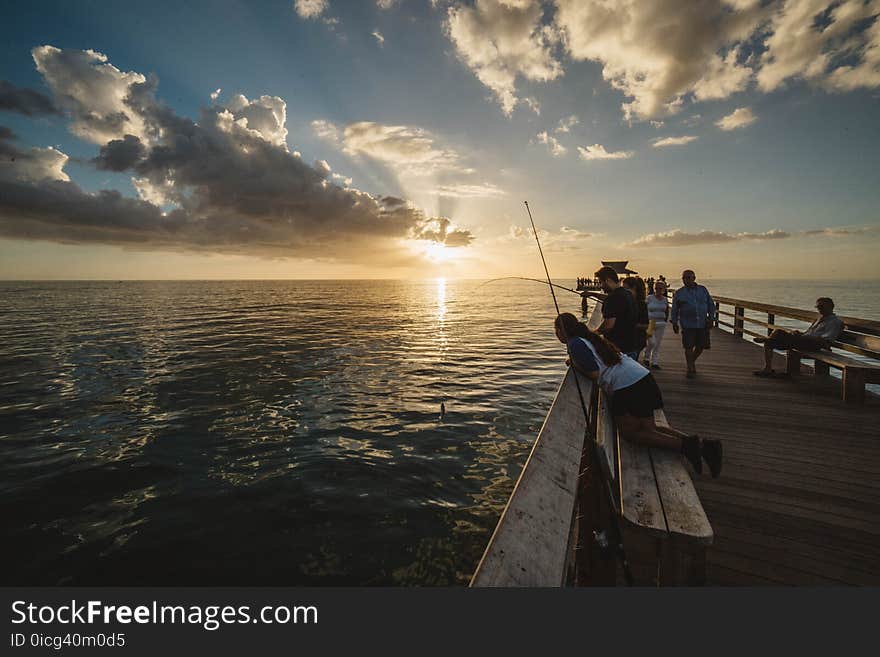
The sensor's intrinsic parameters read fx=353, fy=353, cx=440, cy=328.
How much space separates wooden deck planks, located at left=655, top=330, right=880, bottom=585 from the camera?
8.94 ft

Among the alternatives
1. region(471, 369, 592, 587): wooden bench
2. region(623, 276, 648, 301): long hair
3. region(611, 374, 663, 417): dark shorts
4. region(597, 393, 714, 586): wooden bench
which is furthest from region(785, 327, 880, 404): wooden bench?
region(471, 369, 592, 587): wooden bench

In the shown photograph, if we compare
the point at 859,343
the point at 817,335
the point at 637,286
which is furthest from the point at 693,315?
the point at 859,343

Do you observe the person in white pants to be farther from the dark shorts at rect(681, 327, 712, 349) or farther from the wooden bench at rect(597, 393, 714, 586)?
the wooden bench at rect(597, 393, 714, 586)

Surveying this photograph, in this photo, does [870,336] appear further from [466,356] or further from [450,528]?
[466,356]

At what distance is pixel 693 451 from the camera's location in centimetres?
328

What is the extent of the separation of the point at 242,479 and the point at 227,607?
13.9 ft

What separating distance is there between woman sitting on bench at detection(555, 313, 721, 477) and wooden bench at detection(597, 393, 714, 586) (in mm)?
322

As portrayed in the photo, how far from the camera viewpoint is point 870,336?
633cm

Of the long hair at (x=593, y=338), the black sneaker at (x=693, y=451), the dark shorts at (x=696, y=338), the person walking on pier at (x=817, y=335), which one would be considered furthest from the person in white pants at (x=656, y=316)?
the black sneaker at (x=693, y=451)

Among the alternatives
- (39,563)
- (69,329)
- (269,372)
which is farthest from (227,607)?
(69,329)

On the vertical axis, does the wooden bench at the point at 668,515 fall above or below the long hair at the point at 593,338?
below

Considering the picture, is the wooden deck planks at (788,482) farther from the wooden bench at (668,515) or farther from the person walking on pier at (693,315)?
the person walking on pier at (693,315)

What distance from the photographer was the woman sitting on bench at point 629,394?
337cm

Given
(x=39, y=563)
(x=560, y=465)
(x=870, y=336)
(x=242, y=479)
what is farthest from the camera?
(x=870, y=336)
